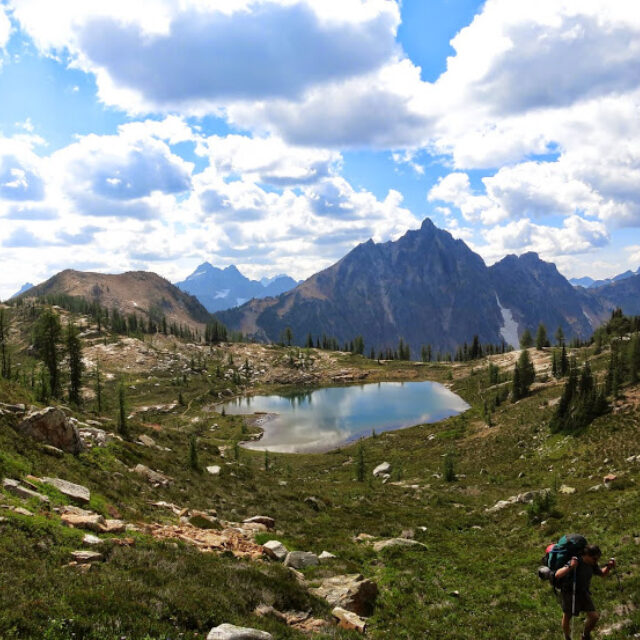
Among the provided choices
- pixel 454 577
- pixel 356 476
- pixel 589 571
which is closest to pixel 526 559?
pixel 454 577

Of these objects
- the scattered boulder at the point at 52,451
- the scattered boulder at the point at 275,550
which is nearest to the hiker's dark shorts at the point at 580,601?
the scattered boulder at the point at 275,550

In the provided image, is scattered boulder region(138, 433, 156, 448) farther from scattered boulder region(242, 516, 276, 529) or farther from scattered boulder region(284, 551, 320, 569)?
scattered boulder region(284, 551, 320, 569)

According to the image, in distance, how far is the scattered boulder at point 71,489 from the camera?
2077cm

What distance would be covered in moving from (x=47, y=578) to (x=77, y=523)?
243 inches

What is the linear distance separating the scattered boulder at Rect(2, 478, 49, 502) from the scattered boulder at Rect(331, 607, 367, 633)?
14.1 metres

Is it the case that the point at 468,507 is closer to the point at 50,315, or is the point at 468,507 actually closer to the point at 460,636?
the point at 460,636

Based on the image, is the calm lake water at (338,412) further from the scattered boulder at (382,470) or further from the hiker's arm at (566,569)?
the hiker's arm at (566,569)

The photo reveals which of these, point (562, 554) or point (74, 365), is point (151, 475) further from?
point (74, 365)

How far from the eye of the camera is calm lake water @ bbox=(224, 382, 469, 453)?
11565 centimetres

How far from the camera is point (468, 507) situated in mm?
38688

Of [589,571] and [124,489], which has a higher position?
[589,571]

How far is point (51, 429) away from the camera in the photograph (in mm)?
27406

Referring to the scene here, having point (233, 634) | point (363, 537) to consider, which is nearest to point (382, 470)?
point (363, 537)

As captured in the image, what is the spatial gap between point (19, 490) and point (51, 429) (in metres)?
10.5
